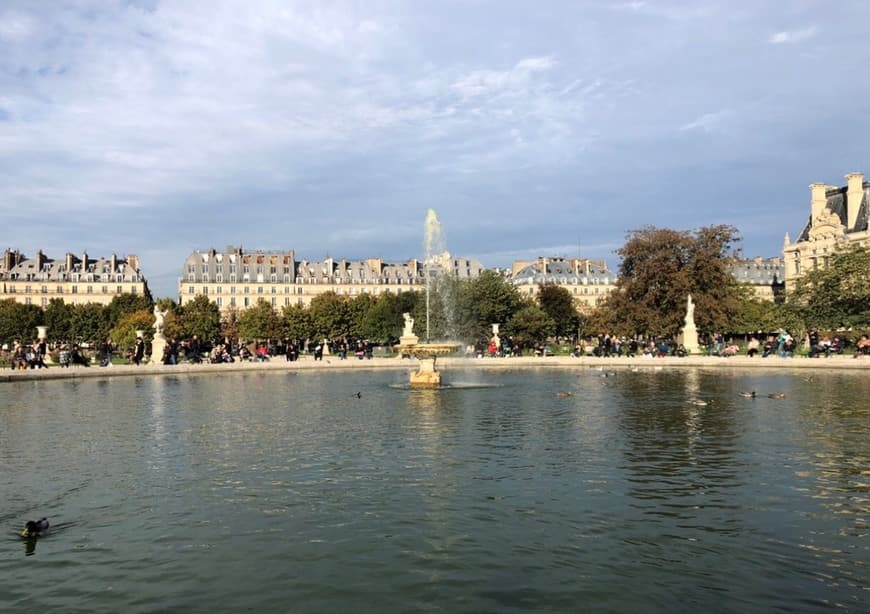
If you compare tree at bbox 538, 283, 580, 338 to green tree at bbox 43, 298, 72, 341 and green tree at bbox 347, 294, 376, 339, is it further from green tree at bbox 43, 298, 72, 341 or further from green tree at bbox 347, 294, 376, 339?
green tree at bbox 43, 298, 72, 341

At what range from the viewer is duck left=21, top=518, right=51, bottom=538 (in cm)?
990

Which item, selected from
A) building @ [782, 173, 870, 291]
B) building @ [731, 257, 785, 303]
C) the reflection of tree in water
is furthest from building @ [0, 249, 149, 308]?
the reflection of tree in water

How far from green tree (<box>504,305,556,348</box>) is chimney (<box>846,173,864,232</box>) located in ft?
157

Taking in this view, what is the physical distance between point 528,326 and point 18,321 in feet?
236

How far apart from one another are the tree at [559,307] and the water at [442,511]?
76130mm

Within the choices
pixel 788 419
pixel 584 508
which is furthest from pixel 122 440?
pixel 788 419

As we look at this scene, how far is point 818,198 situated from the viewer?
335ft

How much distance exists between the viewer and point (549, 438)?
55.9 feet

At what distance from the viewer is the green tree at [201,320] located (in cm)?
10862

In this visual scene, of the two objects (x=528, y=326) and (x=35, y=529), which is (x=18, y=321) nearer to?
(x=528, y=326)

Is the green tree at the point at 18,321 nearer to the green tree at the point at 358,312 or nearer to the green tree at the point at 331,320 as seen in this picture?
the green tree at the point at 331,320

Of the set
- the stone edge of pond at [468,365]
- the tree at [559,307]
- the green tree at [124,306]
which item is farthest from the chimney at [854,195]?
the green tree at [124,306]

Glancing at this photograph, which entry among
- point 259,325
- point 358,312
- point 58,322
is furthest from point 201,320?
point 358,312

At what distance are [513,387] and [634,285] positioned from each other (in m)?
35.7
